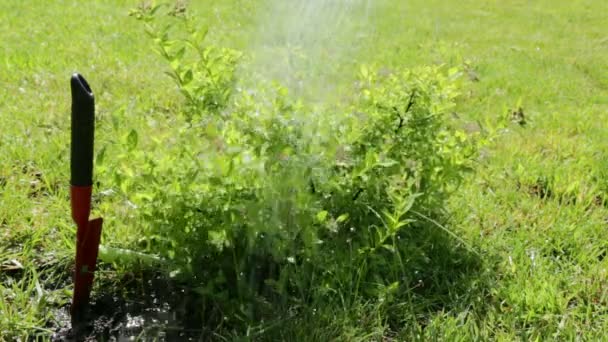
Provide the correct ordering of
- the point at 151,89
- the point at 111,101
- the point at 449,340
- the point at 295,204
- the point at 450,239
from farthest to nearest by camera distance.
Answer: the point at 151,89 → the point at 111,101 → the point at 450,239 → the point at 449,340 → the point at 295,204

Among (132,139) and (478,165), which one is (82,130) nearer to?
(132,139)

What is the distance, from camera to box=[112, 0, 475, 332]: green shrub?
65.9 inches

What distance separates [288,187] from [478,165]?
174 centimetres

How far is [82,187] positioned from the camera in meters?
1.59

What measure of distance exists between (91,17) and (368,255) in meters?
4.92

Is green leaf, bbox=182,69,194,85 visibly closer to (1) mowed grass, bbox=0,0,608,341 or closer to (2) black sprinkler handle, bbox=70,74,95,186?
(1) mowed grass, bbox=0,0,608,341

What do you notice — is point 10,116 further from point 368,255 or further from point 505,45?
point 505,45

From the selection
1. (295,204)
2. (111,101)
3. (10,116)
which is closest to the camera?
(295,204)

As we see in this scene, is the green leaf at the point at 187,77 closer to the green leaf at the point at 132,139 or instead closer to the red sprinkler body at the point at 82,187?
the green leaf at the point at 132,139

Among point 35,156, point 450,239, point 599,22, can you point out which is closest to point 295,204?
point 450,239

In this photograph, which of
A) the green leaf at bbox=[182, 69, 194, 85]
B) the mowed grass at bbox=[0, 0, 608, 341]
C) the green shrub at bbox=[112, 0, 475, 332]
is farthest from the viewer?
the mowed grass at bbox=[0, 0, 608, 341]

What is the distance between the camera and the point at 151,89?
3.88 meters

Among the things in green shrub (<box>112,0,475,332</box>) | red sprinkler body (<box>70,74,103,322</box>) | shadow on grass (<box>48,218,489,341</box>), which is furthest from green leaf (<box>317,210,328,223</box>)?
red sprinkler body (<box>70,74,103,322</box>)

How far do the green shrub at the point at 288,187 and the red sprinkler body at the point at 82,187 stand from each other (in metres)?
0.14
